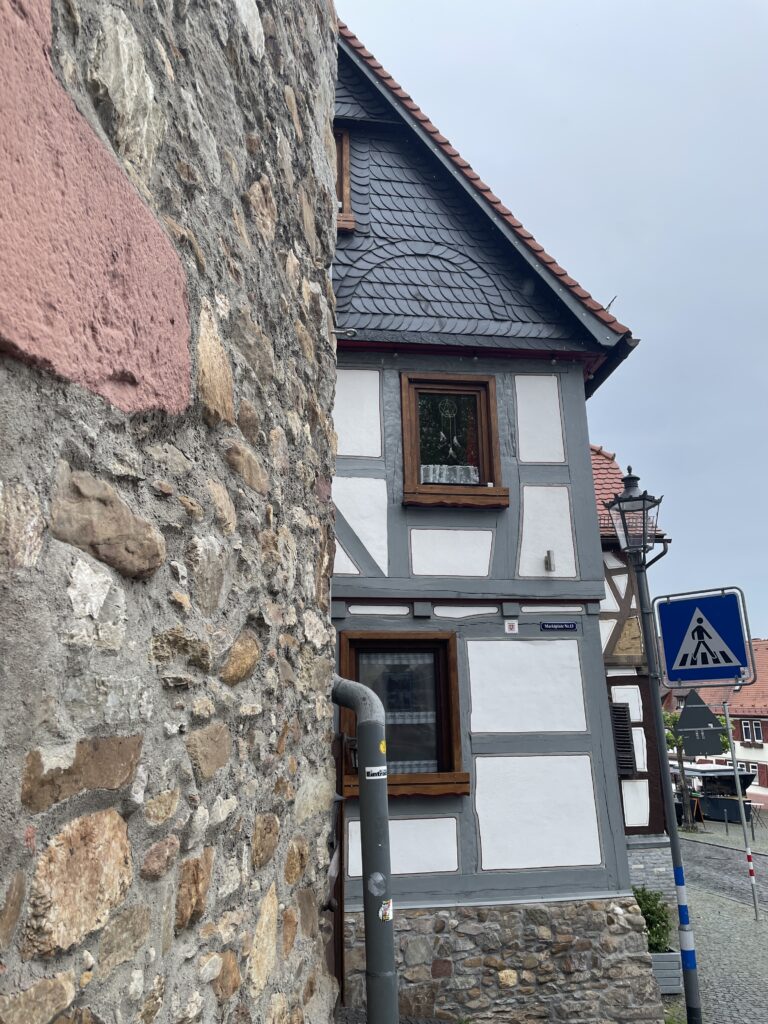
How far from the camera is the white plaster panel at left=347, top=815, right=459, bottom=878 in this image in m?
5.71

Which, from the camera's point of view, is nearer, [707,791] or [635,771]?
[635,771]

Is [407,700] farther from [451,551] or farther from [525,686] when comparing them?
[451,551]

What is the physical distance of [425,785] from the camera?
19.0 feet

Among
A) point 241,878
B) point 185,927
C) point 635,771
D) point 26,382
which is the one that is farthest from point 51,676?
point 635,771

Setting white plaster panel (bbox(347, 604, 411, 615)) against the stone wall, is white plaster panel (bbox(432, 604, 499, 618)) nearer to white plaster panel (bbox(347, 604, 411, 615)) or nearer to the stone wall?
white plaster panel (bbox(347, 604, 411, 615))

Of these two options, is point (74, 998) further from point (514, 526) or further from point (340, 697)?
point (514, 526)

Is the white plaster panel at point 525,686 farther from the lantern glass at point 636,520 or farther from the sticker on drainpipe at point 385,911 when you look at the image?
the sticker on drainpipe at point 385,911

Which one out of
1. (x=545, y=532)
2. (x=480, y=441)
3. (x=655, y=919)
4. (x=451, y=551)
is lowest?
(x=655, y=919)

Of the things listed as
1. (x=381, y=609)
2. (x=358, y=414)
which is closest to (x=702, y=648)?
(x=381, y=609)

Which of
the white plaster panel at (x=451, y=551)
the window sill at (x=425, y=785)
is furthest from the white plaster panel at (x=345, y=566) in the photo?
the window sill at (x=425, y=785)

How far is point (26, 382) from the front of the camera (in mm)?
883

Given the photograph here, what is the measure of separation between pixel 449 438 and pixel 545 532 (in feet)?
3.68

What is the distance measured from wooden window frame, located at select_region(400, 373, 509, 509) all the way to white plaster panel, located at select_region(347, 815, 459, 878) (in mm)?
2397

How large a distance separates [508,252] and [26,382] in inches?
271
